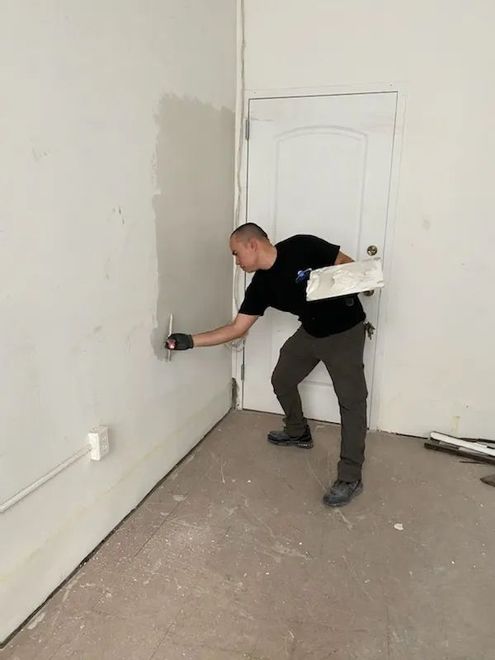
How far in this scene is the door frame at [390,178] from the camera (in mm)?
2736

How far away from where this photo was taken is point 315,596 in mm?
1812

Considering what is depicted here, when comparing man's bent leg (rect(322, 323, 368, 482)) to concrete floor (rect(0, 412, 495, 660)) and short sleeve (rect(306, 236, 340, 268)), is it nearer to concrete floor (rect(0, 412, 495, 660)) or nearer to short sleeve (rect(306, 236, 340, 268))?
concrete floor (rect(0, 412, 495, 660))

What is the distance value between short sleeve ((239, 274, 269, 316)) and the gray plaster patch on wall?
0.35 meters

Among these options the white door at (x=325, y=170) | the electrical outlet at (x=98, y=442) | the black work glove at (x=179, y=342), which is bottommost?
the electrical outlet at (x=98, y=442)

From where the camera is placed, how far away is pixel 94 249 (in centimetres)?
184

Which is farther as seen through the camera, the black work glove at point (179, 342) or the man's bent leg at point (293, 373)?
the man's bent leg at point (293, 373)

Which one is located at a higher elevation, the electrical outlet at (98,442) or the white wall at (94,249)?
the white wall at (94,249)

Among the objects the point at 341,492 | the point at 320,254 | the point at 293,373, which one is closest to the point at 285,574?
the point at 341,492

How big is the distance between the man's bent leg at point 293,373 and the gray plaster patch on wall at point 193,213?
0.52 m

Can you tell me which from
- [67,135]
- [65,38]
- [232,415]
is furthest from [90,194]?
[232,415]

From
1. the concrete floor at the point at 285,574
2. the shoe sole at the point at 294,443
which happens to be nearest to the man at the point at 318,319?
the concrete floor at the point at 285,574

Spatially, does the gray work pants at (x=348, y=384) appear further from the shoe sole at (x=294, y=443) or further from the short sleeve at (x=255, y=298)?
the shoe sole at (x=294, y=443)

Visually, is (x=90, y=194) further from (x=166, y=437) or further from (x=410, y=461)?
(x=410, y=461)

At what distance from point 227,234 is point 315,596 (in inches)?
80.6
